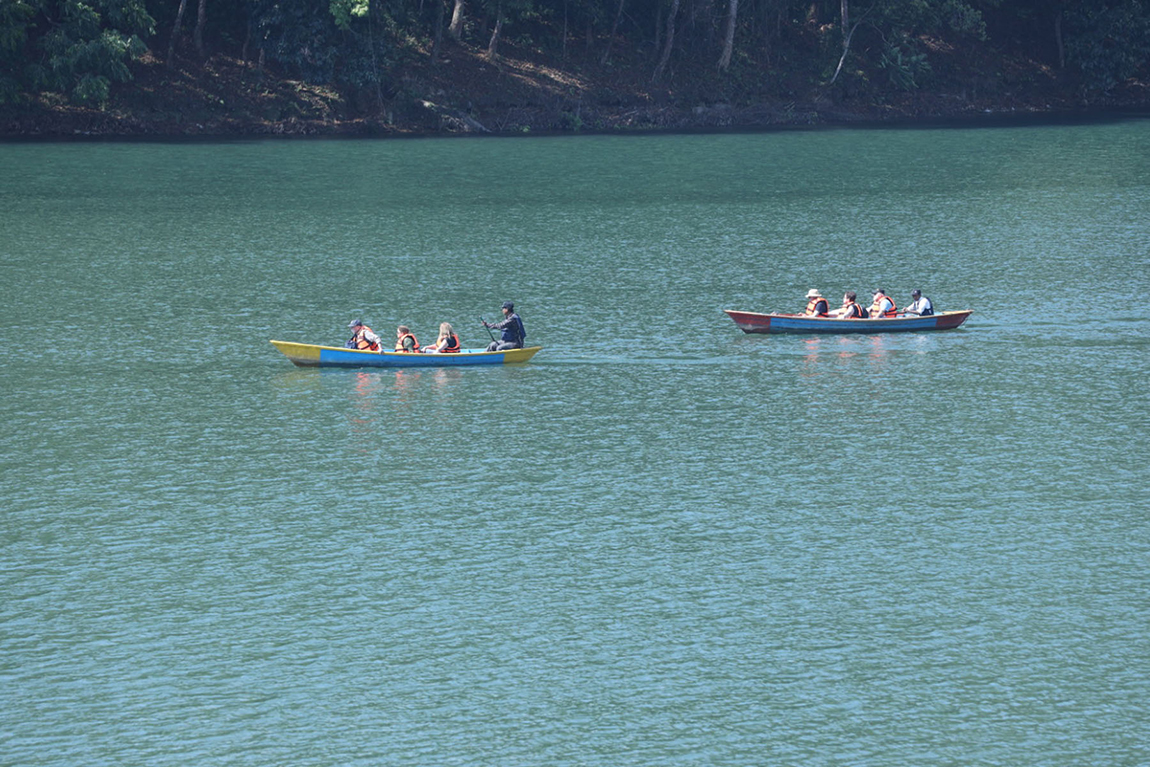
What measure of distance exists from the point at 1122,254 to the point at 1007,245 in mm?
5440

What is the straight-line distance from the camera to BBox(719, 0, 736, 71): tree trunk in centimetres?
12106

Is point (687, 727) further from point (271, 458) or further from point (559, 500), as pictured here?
point (271, 458)

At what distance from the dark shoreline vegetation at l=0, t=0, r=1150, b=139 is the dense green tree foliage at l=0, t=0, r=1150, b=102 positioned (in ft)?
0.58

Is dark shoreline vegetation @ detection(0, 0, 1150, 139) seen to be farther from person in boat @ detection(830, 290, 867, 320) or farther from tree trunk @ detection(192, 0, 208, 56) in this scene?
person in boat @ detection(830, 290, 867, 320)

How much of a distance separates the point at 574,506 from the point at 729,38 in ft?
304

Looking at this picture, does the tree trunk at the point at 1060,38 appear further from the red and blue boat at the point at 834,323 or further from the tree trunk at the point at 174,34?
the red and blue boat at the point at 834,323

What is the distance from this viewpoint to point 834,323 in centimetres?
5259

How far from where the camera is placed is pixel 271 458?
39.3 metres

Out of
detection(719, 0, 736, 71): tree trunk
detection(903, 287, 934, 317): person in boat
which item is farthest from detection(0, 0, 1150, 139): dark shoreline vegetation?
detection(903, 287, 934, 317): person in boat

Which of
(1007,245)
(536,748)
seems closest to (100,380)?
(536,748)

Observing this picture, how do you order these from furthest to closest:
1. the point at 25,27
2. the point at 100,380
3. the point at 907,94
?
1. the point at 907,94
2. the point at 25,27
3. the point at 100,380

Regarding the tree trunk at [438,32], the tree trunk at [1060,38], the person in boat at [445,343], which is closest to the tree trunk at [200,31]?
the tree trunk at [438,32]

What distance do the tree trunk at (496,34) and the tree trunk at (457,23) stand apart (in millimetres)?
2721

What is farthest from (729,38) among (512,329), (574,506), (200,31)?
(574,506)
